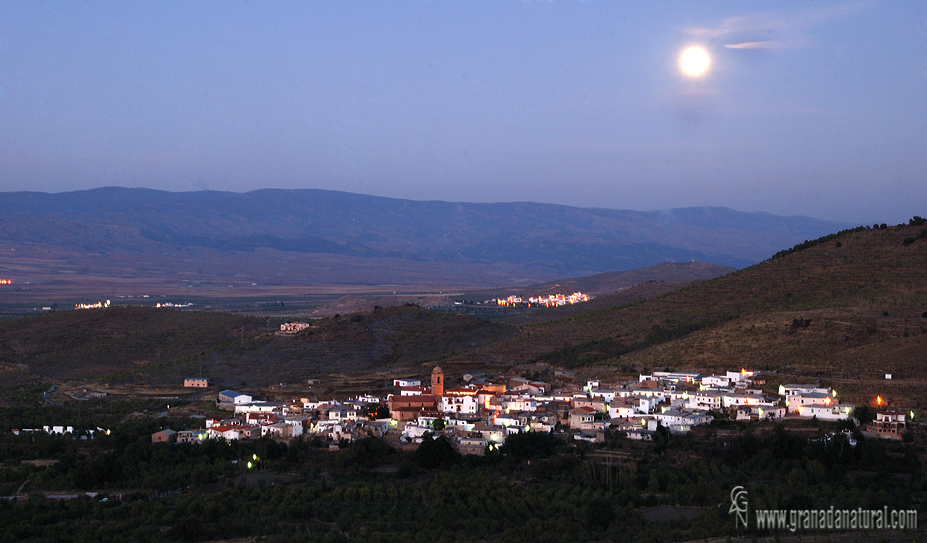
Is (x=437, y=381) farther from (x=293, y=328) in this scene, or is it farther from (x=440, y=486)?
(x=293, y=328)

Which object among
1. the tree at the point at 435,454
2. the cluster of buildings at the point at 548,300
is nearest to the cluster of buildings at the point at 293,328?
the tree at the point at 435,454

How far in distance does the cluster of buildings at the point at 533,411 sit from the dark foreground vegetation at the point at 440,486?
1.27 m

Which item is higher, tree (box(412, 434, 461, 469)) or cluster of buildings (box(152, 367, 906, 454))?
cluster of buildings (box(152, 367, 906, 454))

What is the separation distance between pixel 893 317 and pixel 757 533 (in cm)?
2473

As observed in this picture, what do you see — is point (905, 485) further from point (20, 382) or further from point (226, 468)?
point (20, 382)

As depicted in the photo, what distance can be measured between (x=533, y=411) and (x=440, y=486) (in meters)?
9.14

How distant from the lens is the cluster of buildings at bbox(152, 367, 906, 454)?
1248 inches

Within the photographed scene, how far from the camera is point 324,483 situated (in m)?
26.8

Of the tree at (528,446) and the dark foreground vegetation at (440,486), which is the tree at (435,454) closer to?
the dark foreground vegetation at (440,486)

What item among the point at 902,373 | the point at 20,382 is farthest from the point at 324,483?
the point at 20,382

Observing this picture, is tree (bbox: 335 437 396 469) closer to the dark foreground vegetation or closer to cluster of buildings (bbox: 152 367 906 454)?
the dark foreground vegetation

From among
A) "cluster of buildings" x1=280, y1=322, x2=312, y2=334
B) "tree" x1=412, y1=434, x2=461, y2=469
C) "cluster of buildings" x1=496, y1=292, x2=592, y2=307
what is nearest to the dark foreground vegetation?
"tree" x1=412, y1=434, x2=461, y2=469

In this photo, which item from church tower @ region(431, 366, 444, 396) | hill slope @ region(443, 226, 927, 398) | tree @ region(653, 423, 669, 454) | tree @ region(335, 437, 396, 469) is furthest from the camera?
hill slope @ region(443, 226, 927, 398)

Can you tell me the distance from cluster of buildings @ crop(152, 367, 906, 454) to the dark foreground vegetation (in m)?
1.27
